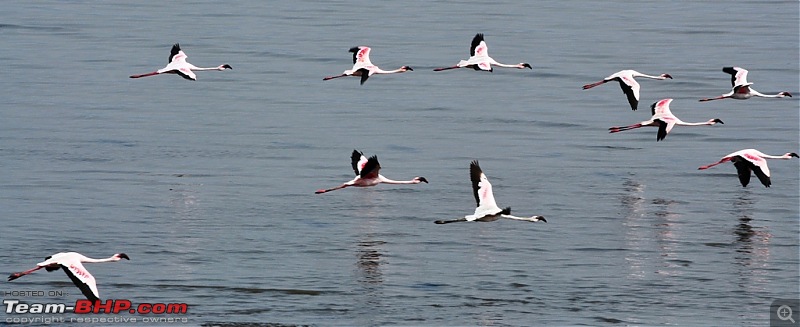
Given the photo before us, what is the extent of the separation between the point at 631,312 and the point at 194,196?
9926mm

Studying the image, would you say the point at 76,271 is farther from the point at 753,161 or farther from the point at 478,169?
the point at 753,161

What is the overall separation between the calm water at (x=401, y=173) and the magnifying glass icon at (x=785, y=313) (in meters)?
0.20

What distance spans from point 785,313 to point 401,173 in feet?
36.5

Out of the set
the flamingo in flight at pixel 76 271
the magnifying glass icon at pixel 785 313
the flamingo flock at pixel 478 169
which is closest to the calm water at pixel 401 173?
the magnifying glass icon at pixel 785 313

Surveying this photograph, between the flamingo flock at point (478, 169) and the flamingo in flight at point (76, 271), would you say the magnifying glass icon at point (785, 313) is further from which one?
the flamingo in flight at point (76, 271)

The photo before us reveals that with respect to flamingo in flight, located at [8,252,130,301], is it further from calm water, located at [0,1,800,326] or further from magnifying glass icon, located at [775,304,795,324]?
magnifying glass icon, located at [775,304,795,324]

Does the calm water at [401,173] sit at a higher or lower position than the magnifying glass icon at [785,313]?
higher

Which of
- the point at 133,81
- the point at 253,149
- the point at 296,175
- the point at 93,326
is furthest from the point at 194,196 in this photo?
the point at 133,81

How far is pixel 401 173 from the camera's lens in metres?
30.3

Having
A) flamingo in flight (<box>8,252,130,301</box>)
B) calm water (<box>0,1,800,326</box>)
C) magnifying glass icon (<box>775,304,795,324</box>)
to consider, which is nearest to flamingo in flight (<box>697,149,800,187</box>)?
calm water (<box>0,1,800,326</box>)

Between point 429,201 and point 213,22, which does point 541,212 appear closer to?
point 429,201

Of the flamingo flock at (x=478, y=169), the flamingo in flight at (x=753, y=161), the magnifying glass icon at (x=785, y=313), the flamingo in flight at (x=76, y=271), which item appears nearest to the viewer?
the flamingo in flight at (x=76, y=271)

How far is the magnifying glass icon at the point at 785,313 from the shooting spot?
2036 centimetres

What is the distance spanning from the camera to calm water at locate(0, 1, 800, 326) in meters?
21.4
